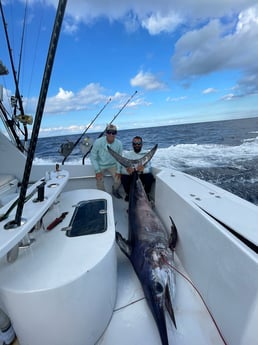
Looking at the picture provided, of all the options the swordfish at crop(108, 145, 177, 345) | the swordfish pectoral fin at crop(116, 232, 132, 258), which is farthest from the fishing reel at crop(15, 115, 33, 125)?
the swordfish pectoral fin at crop(116, 232, 132, 258)

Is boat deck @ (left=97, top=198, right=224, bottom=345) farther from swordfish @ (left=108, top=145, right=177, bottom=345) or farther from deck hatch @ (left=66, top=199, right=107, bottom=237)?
deck hatch @ (left=66, top=199, right=107, bottom=237)

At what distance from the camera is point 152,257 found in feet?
5.58

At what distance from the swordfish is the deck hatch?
1.29 feet

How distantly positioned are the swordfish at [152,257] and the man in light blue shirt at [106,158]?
0.91m

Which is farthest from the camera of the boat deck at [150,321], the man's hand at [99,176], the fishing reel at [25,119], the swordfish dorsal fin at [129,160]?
the man's hand at [99,176]

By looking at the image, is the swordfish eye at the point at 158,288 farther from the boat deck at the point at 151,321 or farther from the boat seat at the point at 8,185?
the boat seat at the point at 8,185

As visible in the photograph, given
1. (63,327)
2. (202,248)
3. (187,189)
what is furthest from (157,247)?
(63,327)

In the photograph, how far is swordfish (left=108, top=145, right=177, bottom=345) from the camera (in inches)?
55.0

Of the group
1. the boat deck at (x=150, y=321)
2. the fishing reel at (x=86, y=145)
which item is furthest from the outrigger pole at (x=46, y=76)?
the fishing reel at (x=86, y=145)

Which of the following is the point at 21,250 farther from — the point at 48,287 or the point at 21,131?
the point at 21,131

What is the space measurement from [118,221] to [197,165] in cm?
590

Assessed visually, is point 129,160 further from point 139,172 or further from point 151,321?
point 151,321

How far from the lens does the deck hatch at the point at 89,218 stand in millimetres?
1450

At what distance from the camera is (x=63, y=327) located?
104cm
